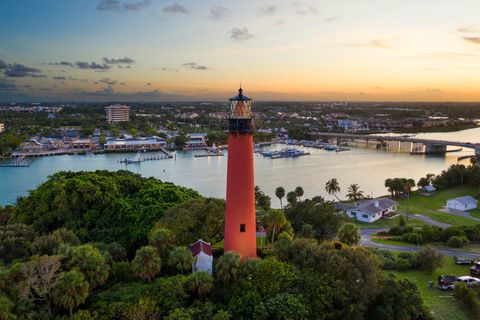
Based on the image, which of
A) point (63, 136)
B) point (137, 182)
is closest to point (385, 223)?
point (137, 182)

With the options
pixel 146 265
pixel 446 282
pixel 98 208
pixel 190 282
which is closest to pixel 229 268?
pixel 190 282

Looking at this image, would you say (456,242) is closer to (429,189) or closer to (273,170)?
(429,189)

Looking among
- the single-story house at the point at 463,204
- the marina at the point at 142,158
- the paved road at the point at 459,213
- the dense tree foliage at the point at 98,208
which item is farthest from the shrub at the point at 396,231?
the marina at the point at 142,158

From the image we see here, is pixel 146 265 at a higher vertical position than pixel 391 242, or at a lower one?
higher

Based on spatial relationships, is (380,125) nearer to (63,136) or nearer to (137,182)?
(63,136)

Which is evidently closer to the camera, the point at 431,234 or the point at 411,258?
the point at 411,258

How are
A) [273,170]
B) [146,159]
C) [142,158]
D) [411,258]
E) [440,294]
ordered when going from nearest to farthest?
1. [440,294]
2. [411,258]
3. [273,170]
4. [146,159]
5. [142,158]
